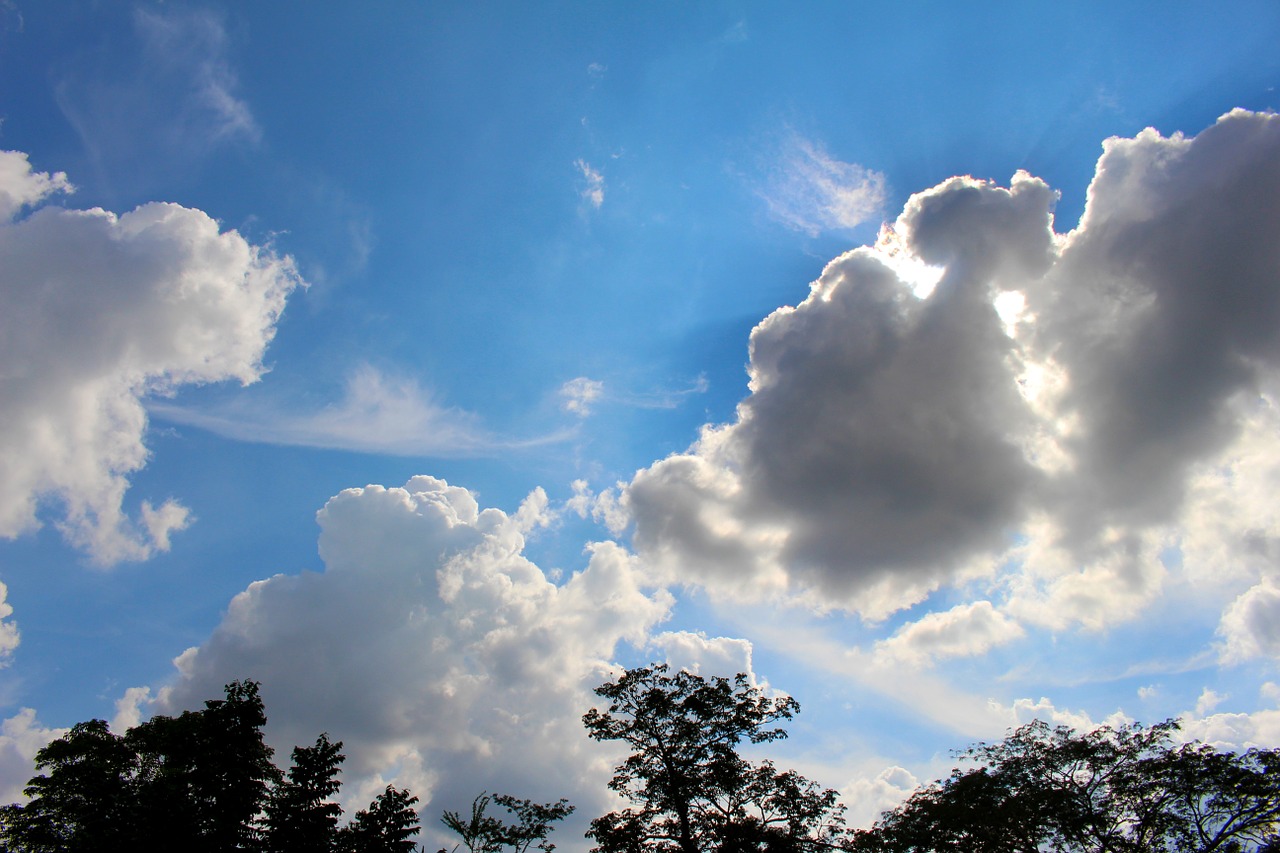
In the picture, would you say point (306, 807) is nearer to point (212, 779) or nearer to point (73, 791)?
point (212, 779)

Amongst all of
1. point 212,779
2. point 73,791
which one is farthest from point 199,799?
point 73,791

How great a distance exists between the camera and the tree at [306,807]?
26.8 meters

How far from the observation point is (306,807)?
27969mm

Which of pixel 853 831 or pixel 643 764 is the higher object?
pixel 643 764

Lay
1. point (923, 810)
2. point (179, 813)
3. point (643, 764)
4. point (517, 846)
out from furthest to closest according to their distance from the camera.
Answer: point (517, 846) < point (923, 810) < point (643, 764) < point (179, 813)

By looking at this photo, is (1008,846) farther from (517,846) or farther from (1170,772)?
(517,846)

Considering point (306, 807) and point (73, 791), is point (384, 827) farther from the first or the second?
point (73, 791)

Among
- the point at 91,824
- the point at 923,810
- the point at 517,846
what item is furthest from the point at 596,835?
the point at 91,824

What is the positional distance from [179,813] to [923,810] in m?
32.3

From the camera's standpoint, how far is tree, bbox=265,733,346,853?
26797 millimetres

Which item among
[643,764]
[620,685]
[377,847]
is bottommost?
[377,847]

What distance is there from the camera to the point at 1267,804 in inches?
974

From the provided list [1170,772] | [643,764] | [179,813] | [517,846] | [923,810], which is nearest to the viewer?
[179,813]

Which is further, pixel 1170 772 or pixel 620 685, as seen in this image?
pixel 620 685
